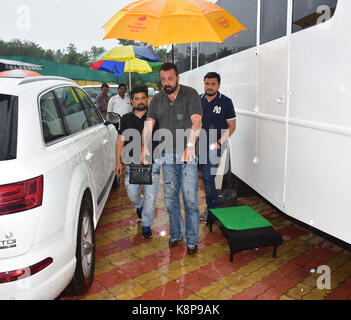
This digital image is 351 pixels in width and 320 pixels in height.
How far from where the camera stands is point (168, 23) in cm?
435

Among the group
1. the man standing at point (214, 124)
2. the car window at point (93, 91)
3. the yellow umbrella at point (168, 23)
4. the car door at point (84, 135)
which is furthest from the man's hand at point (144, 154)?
the car window at point (93, 91)

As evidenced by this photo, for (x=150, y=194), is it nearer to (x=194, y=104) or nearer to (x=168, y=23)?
(x=194, y=104)

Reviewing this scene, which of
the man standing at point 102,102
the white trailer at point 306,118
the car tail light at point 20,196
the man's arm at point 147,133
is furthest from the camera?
the man standing at point 102,102

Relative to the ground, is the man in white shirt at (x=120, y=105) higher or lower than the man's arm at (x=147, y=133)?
higher

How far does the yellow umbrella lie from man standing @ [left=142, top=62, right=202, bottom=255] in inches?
27.9

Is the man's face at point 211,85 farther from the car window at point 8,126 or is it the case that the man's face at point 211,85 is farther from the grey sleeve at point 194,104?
the car window at point 8,126

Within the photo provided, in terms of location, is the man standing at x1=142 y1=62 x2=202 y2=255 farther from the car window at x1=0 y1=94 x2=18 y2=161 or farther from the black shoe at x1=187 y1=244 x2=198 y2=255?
the car window at x1=0 y1=94 x2=18 y2=161

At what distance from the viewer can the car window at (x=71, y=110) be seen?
133 inches

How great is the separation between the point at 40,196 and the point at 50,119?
2.71ft

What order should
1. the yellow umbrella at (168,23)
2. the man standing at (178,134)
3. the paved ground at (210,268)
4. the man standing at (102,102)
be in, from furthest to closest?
the man standing at (102,102) → the yellow umbrella at (168,23) → the man standing at (178,134) → the paved ground at (210,268)

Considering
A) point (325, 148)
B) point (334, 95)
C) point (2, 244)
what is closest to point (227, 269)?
point (325, 148)

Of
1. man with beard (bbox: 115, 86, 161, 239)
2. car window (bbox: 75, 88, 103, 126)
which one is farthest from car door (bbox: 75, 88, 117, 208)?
man with beard (bbox: 115, 86, 161, 239)

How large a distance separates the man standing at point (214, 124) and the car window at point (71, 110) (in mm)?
1653

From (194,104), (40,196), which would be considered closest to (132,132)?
(194,104)
